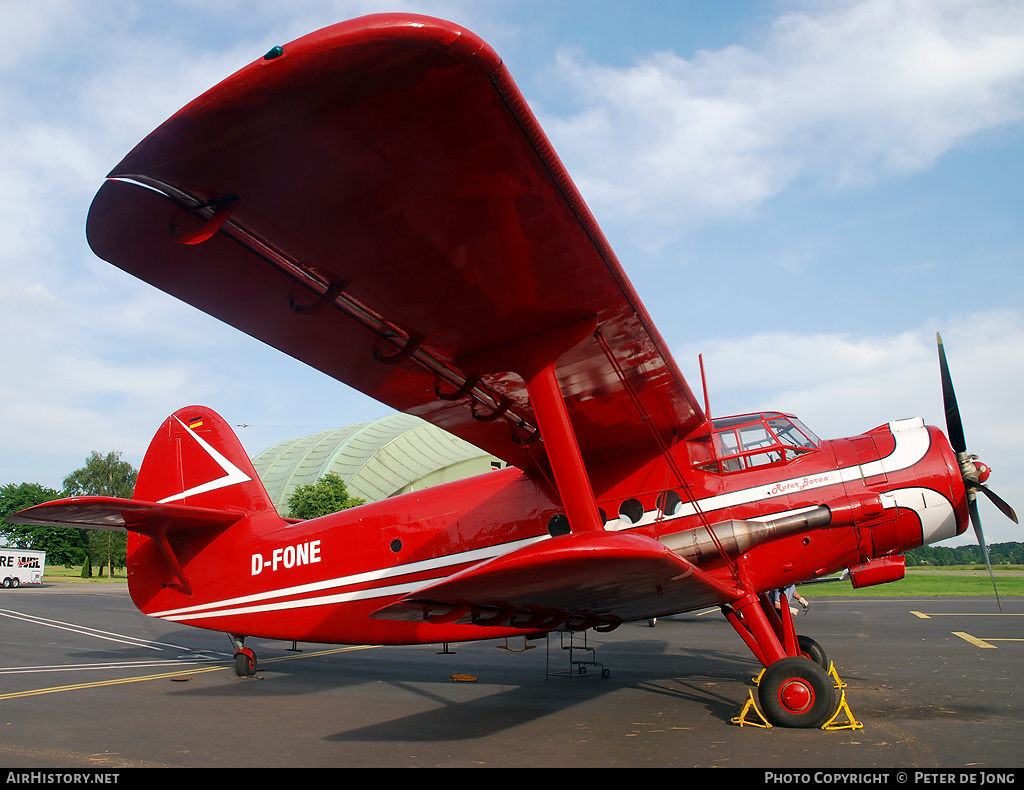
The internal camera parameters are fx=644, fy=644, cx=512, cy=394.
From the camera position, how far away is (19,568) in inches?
1596

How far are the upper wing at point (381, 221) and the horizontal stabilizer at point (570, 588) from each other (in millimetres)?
1856

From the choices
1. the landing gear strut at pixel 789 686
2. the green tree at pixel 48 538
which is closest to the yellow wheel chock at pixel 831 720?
the landing gear strut at pixel 789 686

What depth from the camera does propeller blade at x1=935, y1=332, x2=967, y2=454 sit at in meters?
7.07

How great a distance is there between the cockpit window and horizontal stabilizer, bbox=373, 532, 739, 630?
1.46 m

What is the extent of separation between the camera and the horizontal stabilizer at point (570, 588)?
4426 millimetres

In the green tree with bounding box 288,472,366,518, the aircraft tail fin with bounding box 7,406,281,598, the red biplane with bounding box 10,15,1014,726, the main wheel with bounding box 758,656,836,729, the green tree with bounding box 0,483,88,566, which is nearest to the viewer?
the red biplane with bounding box 10,15,1014,726

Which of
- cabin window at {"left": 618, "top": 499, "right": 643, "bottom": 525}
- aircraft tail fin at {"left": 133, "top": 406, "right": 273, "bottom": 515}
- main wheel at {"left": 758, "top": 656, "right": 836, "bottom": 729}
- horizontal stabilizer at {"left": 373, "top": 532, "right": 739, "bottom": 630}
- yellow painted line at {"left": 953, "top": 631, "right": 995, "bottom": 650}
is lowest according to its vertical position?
yellow painted line at {"left": 953, "top": 631, "right": 995, "bottom": 650}

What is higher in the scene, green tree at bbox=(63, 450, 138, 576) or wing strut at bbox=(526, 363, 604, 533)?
green tree at bbox=(63, 450, 138, 576)

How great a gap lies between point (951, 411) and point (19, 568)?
50184 millimetres

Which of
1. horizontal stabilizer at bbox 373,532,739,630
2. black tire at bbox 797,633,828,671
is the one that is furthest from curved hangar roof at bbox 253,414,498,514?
horizontal stabilizer at bbox 373,532,739,630

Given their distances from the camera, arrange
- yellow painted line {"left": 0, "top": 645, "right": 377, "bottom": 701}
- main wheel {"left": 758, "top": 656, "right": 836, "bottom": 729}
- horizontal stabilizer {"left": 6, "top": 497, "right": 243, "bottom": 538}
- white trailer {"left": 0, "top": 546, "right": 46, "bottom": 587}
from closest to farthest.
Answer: main wheel {"left": 758, "top": 656, "right": 836, "bottom": 729} < horizontal stabilizer {"left": 6, "top": 497, "right": 243, "bottom": 538} < yellow painted line {"left": 0, "top": 645, "right": 377, "bottom": 701} < white trailer {"left": 0, "top": 546, "right": 46, "bottom": 587}

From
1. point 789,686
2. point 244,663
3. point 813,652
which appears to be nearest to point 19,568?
point 244,663

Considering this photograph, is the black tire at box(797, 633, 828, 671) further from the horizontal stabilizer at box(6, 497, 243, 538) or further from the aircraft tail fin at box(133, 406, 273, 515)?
the horizontal stabilizer at box(6, 497, 243, 538)

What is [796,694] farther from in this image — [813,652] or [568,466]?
[568,466]
